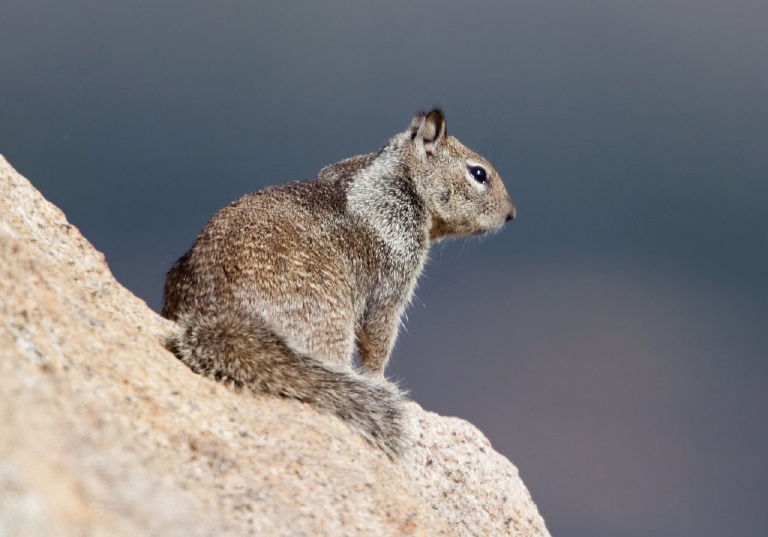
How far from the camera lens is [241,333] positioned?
486 centimetres

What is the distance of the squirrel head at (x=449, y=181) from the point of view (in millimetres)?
7395

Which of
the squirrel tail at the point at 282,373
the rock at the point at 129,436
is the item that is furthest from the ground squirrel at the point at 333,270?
the rock at the point at 129,436

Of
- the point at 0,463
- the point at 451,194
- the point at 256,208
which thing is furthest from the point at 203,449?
the point at 451,194

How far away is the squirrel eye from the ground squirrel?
1 centimetres

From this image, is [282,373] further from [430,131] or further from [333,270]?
[430,131]

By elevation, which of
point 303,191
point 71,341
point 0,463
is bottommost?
point 0,463

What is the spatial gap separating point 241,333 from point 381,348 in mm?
2046

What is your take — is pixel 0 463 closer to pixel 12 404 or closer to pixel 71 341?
pixel 12 404

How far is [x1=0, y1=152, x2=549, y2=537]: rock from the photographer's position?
2.68 meters

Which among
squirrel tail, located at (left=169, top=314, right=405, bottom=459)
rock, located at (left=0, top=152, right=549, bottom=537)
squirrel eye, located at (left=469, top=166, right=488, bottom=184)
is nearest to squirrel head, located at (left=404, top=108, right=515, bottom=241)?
squirrel eye, located at (left=469, top=166, right=488, bottom=184)

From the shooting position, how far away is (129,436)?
136 inches

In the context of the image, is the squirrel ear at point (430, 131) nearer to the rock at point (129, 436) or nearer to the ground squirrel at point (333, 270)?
the ground squirrel at point (333, 270)

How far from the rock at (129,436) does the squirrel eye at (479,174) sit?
3.32m

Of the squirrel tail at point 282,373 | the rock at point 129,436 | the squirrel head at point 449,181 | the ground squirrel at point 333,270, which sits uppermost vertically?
the squirrel head at point 449,181
